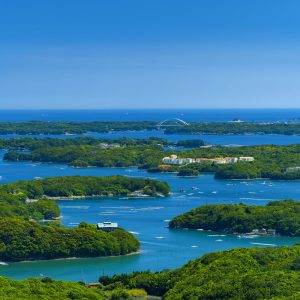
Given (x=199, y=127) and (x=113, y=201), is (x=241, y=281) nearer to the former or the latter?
(x=113, y=201)

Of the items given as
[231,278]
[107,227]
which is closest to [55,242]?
[107,227]

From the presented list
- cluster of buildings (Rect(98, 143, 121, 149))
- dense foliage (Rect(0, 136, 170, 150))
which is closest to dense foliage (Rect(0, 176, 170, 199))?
cluster of buildings (Rect(98, 143, 121, 149))

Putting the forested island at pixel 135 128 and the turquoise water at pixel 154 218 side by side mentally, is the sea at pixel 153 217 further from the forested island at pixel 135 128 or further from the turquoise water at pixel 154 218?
the forested island at pixel 135 128

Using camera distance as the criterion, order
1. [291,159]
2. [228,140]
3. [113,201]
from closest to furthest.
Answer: [113,201] < [291,159] < [228,140]

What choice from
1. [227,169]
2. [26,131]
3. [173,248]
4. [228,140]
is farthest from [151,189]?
[26,131]

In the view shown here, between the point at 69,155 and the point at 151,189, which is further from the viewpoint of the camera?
the point at 69,155

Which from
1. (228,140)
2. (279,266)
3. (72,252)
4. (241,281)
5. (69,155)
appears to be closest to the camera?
(241,281)
